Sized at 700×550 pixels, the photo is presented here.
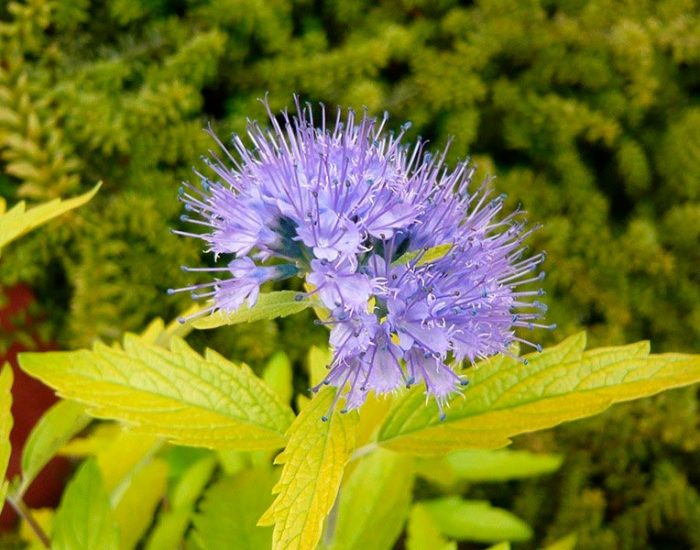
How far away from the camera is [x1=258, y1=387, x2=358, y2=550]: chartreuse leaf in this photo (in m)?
0.42

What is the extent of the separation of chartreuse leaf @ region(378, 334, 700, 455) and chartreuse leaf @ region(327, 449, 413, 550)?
0.14 meters

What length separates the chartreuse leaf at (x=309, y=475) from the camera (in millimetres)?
423

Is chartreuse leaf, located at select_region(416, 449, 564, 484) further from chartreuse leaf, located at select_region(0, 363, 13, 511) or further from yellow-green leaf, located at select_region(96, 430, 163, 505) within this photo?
chartreuse leaf, located at select_region(0, 363, 13, 511)

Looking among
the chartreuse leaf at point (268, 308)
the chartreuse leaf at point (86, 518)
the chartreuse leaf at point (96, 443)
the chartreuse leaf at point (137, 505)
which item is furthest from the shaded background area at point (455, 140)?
the chartreuse leaf at point (268, 308)

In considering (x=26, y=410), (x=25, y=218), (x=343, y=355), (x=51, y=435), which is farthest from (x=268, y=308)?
(x=26, y=410)

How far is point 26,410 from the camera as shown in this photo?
3.54 feet

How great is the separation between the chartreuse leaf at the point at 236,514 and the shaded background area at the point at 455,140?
301 millimetres

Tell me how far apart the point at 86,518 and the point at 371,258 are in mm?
317

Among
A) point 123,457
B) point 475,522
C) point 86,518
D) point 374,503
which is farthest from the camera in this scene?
point 475,522

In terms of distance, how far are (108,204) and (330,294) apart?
59 cm

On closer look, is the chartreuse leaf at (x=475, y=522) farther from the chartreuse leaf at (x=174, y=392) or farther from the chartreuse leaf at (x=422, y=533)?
the chartreuse leaf at (x=174, y=392)

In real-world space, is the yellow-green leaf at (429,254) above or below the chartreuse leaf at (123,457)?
above

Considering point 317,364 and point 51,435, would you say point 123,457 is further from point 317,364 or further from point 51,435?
point 317,364

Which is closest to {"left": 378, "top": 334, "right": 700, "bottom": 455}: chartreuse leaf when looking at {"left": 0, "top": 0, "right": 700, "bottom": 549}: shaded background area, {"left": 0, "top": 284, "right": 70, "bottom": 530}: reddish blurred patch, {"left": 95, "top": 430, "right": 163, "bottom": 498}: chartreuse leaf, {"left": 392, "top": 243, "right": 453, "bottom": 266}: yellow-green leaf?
{"left": 392, "top": 243, "right": 453, "bottom": 266}: yellow-green leaf
